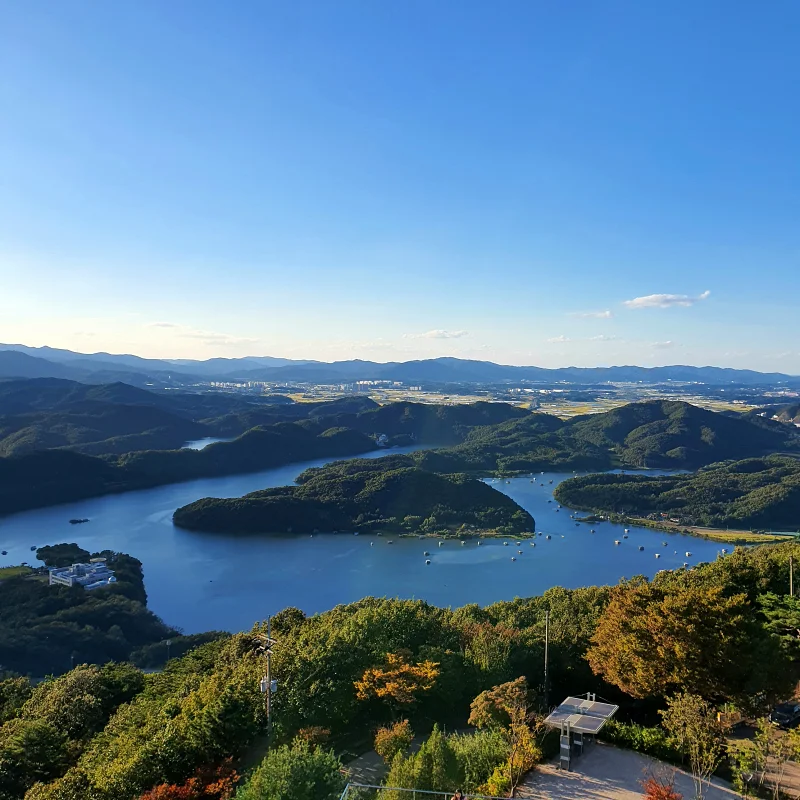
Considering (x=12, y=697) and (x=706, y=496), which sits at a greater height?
(x=12, y=697)

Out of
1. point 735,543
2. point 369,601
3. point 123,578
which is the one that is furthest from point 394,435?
point 369,601

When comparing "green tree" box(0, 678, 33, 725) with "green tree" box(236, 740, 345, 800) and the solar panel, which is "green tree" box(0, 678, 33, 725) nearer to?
"green tree" box(236, 740, 345, 800)

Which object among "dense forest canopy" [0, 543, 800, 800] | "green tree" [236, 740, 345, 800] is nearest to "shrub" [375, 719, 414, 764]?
"dense forest canopy" [0, 543, 800, 800]

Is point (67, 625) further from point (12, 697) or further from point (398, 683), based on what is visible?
point (398, 683)

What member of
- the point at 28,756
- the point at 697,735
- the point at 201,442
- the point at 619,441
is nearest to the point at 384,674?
the point at 697,735

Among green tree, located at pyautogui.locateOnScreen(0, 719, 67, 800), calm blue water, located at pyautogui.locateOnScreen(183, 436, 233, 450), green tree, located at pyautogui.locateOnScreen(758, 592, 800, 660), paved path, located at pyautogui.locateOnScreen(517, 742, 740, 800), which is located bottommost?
calm blue water, located at pyautogui.locateOnScreen(183, 436, 233, 450)

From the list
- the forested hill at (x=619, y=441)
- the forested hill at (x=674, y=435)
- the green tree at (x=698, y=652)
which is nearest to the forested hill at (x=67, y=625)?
the green tree at (x=698, y=652)

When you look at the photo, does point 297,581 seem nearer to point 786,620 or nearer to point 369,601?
point 369,601
